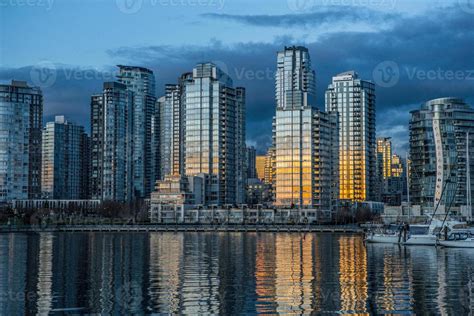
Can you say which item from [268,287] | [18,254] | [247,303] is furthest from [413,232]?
[247,303]

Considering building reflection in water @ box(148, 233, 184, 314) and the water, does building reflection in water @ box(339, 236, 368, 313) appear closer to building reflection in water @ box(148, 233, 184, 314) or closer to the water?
the water

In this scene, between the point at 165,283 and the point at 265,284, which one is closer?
the point at 265,284

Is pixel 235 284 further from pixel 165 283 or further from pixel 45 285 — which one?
pixel 45 285

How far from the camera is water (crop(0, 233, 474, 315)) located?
4734 cm

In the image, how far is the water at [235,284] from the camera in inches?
1864

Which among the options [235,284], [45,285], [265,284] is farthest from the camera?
[235,284]

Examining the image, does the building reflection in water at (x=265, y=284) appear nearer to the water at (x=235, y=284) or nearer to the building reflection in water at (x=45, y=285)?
the water at (x=235, y=284)

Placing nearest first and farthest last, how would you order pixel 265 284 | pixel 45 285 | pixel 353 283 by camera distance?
pixel 45 285 → pixel 265 284 → pixel 353 283

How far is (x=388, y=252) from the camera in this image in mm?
103688

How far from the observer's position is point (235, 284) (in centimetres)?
5991

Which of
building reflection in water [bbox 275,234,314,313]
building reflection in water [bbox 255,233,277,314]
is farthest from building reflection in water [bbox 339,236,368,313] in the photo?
building reflection in water [bbox 255,233,277,314]

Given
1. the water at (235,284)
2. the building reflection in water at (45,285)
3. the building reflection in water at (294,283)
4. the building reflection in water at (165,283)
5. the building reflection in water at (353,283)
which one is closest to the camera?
the water at (235,284)

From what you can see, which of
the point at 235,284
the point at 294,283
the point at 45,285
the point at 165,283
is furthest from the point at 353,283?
the point at 45,285

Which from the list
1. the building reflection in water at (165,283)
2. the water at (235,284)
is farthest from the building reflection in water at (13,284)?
the building reflection in water at (165,283)
